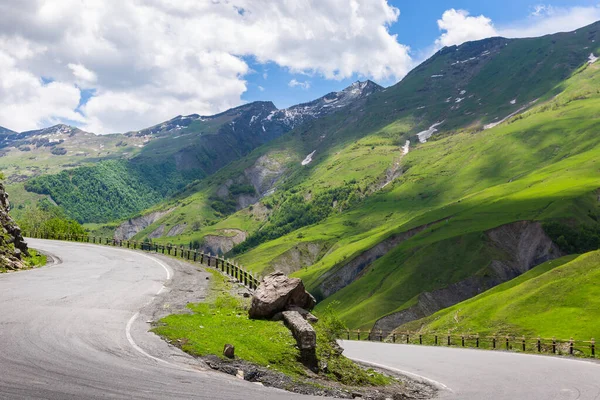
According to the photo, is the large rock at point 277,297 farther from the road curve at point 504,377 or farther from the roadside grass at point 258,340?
the road curve at point 504,377

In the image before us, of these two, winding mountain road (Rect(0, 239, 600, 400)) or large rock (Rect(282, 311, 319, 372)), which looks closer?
winding mountain road (Rect(0, 239, 600, 400))

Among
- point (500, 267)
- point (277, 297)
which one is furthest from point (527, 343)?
point (500, 267)

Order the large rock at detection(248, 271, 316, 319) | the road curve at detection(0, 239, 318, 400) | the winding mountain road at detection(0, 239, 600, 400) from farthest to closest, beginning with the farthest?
1. the large rock at detection(248, 271, 316, 319)
2. the winding mountain road at detection(0, 239, 600, 400)
3. the road curve at detection(0, 239, 318, 400)

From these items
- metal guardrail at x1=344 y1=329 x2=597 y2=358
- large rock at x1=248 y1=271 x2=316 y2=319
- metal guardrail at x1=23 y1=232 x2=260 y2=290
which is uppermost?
metal guardrail at x1=23 y1=232 x2=260 y2=290

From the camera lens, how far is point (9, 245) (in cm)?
4356

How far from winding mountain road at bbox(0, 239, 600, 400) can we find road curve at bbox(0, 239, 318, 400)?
28 millimetres

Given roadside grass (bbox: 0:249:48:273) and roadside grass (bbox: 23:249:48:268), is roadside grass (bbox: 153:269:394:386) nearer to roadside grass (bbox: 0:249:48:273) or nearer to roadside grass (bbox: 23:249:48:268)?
roadside grass (bbox: 0:249:48:273)

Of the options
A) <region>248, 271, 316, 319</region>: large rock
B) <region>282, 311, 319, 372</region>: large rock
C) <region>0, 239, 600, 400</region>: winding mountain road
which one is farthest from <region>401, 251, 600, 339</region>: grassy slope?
<region>282, 311, 319, 372</region>: large rock

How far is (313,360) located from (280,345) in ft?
5.29

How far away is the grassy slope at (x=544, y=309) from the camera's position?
58.3m

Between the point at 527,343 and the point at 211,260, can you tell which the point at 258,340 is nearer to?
the point at 211,260

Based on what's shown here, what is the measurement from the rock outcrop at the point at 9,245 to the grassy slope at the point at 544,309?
5557cm

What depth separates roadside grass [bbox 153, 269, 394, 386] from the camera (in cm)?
1980

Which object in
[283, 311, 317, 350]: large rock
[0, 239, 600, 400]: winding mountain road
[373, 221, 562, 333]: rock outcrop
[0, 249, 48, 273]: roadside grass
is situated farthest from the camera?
[373, 221, 562, 333]: rock outcrop
